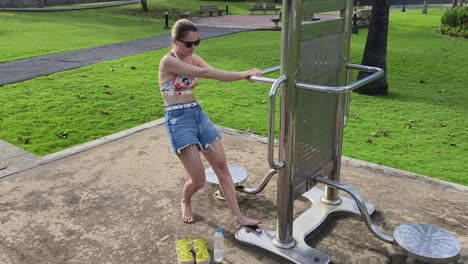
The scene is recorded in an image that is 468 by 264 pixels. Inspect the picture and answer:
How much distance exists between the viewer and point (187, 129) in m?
3.40

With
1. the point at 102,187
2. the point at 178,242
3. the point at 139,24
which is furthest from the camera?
the point at 139,24

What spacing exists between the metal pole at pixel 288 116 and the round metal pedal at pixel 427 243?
759 mm

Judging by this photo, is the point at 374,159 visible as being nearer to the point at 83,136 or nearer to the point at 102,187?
the point at 102,187

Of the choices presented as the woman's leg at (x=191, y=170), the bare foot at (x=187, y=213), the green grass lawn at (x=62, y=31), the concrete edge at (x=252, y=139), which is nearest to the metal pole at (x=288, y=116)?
the woman's leg at (x=191, y=170)

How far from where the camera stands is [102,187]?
14.2ft

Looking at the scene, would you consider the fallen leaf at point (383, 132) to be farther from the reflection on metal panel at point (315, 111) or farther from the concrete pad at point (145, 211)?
the reflection on metal panel at point (315, 111)

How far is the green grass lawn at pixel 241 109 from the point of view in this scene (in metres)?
5.51

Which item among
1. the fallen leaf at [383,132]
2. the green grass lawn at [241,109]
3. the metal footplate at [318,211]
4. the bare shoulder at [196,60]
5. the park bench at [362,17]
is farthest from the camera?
the park bench at [362,17]

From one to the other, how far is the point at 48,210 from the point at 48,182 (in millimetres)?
568

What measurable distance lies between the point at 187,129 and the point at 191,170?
309mm

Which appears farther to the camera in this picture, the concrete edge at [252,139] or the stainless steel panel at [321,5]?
the concrete edge at [252,139]

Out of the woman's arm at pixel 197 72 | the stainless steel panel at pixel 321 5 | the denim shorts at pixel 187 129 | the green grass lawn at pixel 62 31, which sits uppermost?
the stainless steel panel at pixel 321 5

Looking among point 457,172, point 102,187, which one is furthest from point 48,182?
point 457,172

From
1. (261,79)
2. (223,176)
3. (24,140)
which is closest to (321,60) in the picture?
(261,79)
